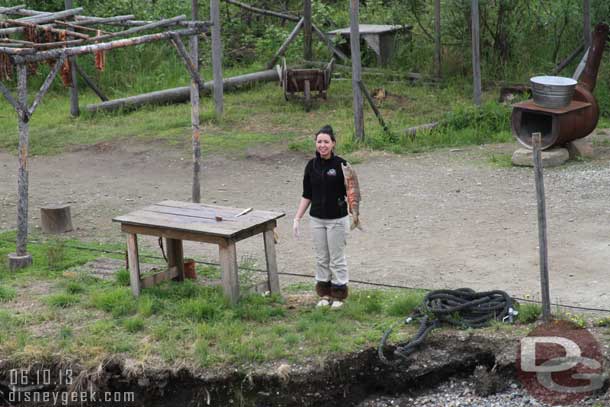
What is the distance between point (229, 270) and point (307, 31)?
Result: 1197 cm

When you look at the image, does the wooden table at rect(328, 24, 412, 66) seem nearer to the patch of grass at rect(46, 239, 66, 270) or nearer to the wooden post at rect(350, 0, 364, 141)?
the wooden post at rect(350, 0, 364, 141)

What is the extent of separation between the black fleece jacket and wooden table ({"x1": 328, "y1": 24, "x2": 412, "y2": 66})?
11764 millimetres

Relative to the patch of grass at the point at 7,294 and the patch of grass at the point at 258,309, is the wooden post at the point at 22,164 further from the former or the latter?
the patch of grass at the point at 258,309

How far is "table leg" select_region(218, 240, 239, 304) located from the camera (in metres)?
8.33

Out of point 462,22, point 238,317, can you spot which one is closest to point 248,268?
point 238,317

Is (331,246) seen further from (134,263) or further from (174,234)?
(134,263)

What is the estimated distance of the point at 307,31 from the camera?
64.8ft

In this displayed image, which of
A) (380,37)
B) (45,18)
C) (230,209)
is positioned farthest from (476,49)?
(230,209)

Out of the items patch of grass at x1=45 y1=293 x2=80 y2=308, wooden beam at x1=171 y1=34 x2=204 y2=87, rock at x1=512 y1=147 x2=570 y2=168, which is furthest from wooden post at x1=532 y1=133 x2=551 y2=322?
rock at x1=512 y1=147 x2=570 y2=168

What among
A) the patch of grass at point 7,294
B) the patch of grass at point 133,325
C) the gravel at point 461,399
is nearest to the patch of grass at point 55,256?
the patch of grass at point 7,294

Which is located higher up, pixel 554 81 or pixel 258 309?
pixel 554 81

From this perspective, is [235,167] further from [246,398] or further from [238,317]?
[246,398]

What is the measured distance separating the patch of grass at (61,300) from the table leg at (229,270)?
4.48 feet

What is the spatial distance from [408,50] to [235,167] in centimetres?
689
